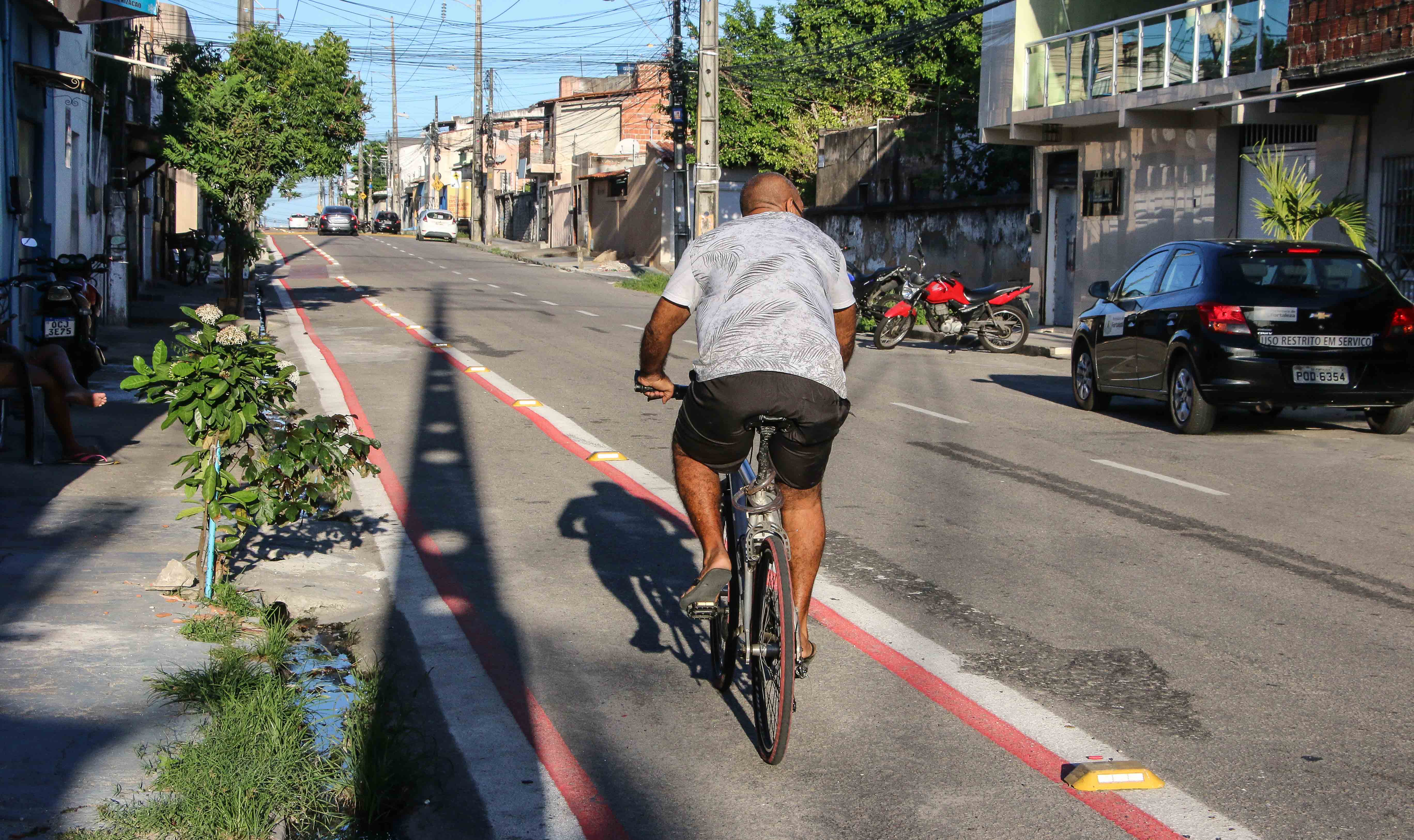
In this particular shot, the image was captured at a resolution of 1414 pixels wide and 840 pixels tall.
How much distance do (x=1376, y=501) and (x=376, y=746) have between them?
7.12 m

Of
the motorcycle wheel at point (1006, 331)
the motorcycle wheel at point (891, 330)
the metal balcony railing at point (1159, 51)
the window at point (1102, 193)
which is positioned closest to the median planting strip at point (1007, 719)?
the motorcycle wheel at point (891, 330)

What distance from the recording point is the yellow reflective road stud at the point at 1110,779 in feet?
13.3

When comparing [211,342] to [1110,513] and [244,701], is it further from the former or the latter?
[1110,513]

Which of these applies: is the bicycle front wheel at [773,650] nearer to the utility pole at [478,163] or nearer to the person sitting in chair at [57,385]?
the person sitting in chair at [57,385]

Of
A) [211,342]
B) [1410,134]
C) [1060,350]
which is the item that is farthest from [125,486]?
[1410,134]

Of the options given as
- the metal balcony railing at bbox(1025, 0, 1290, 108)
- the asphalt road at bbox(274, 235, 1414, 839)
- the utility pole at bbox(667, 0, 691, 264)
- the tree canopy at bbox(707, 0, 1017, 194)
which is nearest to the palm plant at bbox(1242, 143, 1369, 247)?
the asphalt road at bbox(274, 235, 1414, 839)

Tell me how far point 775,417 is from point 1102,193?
21.9 m

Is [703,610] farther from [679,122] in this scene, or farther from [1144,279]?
[679,122]

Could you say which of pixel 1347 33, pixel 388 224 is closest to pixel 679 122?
pixel 1347 33

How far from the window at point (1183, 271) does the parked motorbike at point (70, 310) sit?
9112 millimetres

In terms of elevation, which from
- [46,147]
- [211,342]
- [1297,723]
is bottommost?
[1297,723]

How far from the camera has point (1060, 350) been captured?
20234 millimetres

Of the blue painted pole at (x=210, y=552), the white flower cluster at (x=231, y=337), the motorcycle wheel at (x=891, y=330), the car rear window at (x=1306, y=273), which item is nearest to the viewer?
the white flower cluster at (x=231, y=337)

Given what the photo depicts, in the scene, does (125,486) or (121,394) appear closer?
(125,486)
